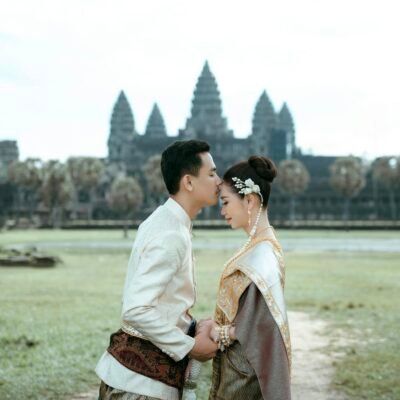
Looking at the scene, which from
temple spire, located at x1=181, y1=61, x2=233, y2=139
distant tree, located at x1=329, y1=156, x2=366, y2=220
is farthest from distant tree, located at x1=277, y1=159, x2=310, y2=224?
temple spire, located at x1=181, y1=61, x2=233, y2=139

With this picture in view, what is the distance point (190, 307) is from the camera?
3770mm

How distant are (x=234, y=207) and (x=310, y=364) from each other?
514 cm

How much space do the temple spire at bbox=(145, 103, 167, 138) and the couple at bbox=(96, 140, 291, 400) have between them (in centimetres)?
9914

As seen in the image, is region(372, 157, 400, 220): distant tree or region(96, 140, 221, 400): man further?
region(372, 157, 400, 220): distant tree

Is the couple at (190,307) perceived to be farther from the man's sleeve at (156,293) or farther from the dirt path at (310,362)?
the dirt path at (310,362)

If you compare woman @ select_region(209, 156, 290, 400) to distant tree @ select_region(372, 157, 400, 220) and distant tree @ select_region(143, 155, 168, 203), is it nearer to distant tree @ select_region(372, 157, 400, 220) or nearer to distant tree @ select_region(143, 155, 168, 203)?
distant tree @ select_region(143, 155, 168, 203)

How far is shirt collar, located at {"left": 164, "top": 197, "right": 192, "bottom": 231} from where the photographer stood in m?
3.74

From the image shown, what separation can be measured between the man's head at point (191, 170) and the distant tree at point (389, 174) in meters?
73.4

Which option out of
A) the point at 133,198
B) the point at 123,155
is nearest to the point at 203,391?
the point at 133,198

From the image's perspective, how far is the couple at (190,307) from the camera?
3.60 metres

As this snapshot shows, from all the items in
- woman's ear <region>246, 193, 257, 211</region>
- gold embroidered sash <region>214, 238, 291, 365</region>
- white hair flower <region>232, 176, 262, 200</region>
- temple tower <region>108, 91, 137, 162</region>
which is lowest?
gold embroidered sash <region>214, 238, 291, 365</region>

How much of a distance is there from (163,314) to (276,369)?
24.4 inches

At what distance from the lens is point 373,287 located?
1661 centimetres

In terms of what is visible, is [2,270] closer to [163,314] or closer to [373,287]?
[373,287]
